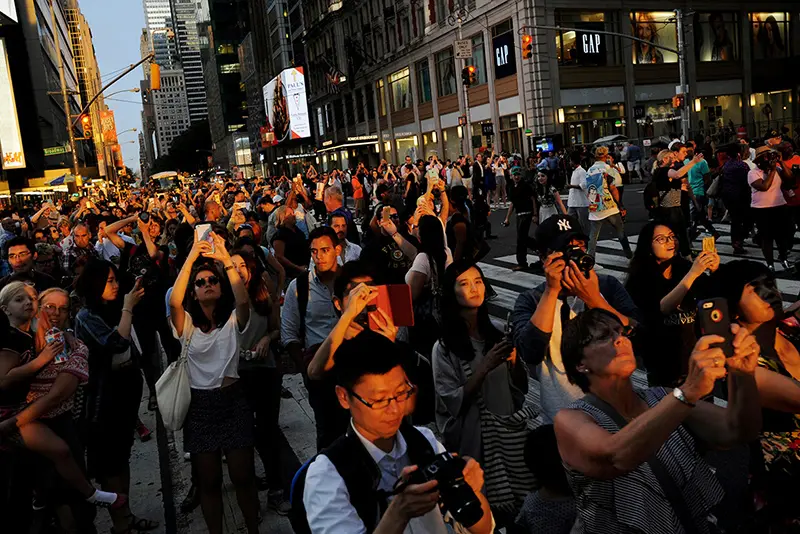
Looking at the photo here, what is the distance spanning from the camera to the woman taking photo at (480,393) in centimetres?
397

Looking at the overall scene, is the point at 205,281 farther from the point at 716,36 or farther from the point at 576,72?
the point at 716,36

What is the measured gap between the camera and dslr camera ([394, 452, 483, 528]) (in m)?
2.18

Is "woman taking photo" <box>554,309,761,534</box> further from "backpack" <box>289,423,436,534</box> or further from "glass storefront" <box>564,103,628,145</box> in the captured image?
"glass storefront" <box>564,103,628,145</box>

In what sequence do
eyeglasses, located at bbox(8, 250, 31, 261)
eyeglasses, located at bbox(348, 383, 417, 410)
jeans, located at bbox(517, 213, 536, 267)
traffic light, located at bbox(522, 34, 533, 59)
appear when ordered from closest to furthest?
1. eyeglasses, located at bbox(348, 383, 417, 410)
2. eyeglasses, located at bbox(8, 250, 31, 261)
3. jeans, located at bbox(517, 213, 536, 267)
4. traffic light, located at bbox(522, 34, 533, 59)

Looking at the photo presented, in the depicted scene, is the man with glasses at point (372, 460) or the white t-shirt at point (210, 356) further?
the white t-shirt at point (210, 356)

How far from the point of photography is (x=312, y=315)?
18.2 ft

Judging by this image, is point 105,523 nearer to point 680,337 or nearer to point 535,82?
point 680,337

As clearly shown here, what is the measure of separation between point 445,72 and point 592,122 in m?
12.6

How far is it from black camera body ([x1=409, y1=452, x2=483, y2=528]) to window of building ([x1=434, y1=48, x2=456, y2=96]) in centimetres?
4715

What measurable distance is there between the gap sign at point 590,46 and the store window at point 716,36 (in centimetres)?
759

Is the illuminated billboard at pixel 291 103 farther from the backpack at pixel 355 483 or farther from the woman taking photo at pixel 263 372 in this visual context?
the backpack at pixel 355 483

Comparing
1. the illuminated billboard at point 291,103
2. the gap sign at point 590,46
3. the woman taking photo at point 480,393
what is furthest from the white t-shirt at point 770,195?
the illuminated billboard at point 291,103

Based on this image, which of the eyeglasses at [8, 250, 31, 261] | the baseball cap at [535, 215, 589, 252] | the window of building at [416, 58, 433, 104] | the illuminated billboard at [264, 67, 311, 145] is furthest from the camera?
the illuminated billboard at [264, 67, 311, 145]

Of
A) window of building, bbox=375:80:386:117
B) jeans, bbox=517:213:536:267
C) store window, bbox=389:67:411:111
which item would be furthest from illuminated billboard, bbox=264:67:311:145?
jeans, bbox=517:213:536:267
